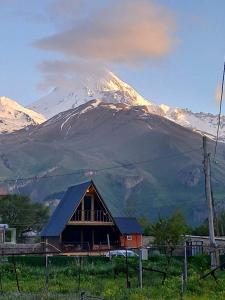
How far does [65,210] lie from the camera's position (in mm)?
64438

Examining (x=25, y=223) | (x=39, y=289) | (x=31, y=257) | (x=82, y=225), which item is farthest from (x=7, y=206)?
(x=39, y=289)


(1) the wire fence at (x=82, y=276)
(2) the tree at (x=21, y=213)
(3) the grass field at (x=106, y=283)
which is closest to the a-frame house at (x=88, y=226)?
(1) the wire fence at (x=82, y=276)

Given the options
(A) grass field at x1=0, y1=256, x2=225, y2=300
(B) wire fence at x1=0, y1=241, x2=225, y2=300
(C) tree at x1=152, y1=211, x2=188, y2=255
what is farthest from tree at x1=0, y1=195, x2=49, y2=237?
(A) grass field at x1=0, y1=256, x2=225, y2=300

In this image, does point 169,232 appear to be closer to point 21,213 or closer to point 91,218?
point 91,218

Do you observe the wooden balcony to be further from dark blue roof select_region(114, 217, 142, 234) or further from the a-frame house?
dark blue roof select_region(114, 217, 142, 234)

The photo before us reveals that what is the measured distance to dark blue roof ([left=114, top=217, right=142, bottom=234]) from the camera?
64.0m

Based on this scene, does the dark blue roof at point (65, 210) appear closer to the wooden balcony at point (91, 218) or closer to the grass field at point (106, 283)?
the wooden balcony at point (91, 218)

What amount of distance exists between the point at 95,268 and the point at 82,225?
2984cm

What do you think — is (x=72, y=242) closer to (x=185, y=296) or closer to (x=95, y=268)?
(x=95, y=268)

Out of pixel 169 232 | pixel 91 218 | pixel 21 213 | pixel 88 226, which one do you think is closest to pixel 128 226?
pixel 88 226

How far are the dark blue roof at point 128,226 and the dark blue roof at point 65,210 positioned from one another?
4.73m

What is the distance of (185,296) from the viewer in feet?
72.6

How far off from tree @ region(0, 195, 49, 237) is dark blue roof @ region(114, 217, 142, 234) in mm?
25055

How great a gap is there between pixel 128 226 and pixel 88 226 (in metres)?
4.07
